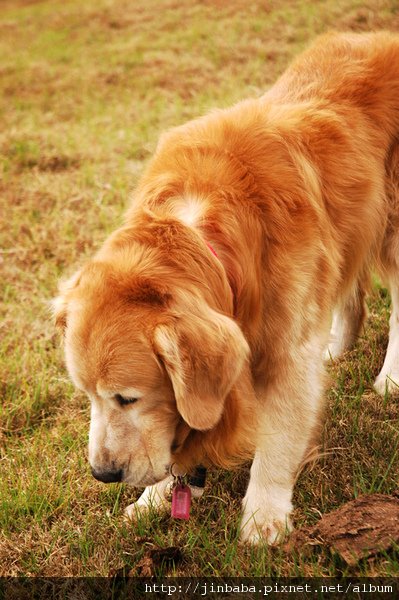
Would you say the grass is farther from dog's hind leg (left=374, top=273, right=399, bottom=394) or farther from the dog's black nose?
the dog's black nose

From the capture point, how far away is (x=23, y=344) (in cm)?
427

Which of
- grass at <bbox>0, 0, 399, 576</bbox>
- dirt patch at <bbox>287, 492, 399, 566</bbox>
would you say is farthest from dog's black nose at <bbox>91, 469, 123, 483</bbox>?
dirt patch at <bbox>287, 492, 399, 566</bbox>

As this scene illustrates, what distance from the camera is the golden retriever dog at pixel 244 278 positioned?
7.52 ft

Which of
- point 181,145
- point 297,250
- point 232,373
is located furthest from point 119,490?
point 181,145

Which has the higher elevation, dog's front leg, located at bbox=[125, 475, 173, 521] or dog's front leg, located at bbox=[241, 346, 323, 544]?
dog's front leg, located at bbox=[241, 346, 323, 544]

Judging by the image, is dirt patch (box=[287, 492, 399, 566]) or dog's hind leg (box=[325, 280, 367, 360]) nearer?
dirt patch (box=[287, 492, 399, 566])

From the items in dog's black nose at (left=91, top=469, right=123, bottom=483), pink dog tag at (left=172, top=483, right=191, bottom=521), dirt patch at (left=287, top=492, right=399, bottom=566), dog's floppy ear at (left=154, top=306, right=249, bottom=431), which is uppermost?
dog's floppy ear at (left=154, top=306, right=249, bottom=431)

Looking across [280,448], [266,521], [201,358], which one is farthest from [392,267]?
[201,358]

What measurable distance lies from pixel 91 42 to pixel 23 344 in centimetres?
799

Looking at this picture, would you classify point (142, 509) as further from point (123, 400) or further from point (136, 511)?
point (123, 400)

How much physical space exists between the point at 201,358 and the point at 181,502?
81 cm

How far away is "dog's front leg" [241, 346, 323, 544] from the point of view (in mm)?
2797

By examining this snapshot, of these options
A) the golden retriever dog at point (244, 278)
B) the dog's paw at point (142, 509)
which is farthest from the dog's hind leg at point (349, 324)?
the dog's paw at point (142, 509)

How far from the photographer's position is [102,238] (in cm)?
528
